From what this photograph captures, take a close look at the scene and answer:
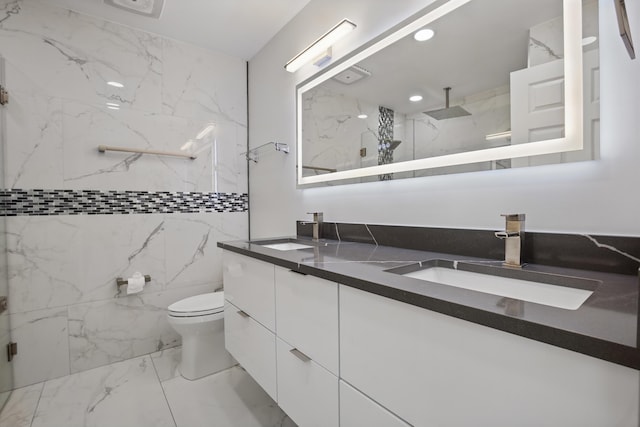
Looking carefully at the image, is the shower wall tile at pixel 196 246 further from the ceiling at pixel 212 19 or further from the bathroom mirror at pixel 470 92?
the ceiling at pixel 212 19

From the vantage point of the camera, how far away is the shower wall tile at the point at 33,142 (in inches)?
72.4

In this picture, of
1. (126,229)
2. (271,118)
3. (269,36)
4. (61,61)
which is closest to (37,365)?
(126,229)

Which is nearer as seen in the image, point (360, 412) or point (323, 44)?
point (360, 412)

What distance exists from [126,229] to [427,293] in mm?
2292

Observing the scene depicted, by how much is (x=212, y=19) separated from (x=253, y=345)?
224cm

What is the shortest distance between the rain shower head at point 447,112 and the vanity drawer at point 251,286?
0.96 metres

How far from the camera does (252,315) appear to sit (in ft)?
4.74

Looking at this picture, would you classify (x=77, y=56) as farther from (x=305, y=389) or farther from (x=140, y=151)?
(x=305, y=389)

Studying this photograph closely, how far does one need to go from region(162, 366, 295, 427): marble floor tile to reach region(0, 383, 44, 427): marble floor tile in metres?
0.65

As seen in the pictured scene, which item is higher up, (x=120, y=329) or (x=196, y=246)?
(x=196, y=246)

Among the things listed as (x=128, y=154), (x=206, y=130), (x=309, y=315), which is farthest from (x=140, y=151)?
(x=309, y=315)

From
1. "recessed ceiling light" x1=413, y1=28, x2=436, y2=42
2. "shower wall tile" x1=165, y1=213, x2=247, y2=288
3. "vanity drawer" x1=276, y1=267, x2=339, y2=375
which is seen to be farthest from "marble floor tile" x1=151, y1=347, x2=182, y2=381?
"recessed ceiling light" x1=413, y1=28, x2=436, y2=42

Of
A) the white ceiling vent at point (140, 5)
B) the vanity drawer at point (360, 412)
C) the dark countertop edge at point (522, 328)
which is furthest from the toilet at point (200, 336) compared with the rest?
the white ceiling vent at point (140, 5)

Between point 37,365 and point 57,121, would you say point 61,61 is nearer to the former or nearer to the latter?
point 57,121
